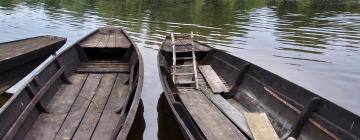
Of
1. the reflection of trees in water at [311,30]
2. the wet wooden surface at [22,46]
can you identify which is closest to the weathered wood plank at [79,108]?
the wet wooden surface at [22,46]

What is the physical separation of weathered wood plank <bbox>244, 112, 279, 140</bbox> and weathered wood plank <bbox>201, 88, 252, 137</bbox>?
0.36ft

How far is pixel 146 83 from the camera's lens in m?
11.5

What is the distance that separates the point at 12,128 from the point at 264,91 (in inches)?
217

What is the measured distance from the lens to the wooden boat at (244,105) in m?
6.13

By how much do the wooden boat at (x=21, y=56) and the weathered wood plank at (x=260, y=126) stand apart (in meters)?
6.64

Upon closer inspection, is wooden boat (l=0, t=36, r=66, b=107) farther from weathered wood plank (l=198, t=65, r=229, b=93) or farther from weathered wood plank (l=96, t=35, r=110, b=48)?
weathered wood plank (l=198, t=65, r=229, b=93)

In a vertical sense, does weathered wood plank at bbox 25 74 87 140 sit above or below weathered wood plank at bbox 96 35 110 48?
below

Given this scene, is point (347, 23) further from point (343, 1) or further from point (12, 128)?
point (12, 128)

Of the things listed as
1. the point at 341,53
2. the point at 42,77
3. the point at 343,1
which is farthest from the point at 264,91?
the point at 343,1

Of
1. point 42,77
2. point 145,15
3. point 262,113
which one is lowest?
point 262,113

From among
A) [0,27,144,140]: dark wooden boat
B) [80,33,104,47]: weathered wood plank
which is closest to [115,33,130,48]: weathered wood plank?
[0,27,144,140]: dark wooden boat

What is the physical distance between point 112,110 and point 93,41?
5.28 metres

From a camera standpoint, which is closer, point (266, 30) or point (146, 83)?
point (146, 83)

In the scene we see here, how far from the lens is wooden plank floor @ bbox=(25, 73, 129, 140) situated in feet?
20.9
